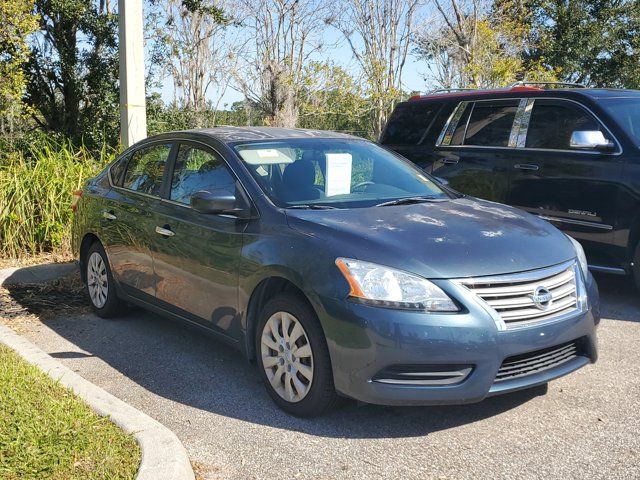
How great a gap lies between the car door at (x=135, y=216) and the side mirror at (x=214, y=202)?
94 cm

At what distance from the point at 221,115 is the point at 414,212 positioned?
25714 mm

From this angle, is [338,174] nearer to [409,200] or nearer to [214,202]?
[409,200]

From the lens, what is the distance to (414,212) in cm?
437

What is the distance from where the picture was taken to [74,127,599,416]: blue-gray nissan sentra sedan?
11.7 ft

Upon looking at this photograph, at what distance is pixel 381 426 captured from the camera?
3.90 meters

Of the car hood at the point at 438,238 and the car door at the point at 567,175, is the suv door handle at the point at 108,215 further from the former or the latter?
the car door at the point at 567,175

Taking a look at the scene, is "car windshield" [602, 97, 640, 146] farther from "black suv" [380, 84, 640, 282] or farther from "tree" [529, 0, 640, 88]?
"tree" [529, 0, 640, 88]

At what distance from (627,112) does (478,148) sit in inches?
55.8

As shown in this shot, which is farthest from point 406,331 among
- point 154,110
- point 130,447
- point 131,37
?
point 154,110

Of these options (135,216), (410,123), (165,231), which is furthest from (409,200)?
(410,123)

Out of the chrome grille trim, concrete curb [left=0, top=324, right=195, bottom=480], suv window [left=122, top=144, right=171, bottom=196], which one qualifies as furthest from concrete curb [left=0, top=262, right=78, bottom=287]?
the chrome grille trim

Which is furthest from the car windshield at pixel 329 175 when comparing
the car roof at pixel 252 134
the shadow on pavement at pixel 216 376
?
the shadow on pavement at pixel 216 376

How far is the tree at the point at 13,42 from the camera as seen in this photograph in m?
10.5

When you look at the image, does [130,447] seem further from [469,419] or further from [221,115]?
[221,115]
